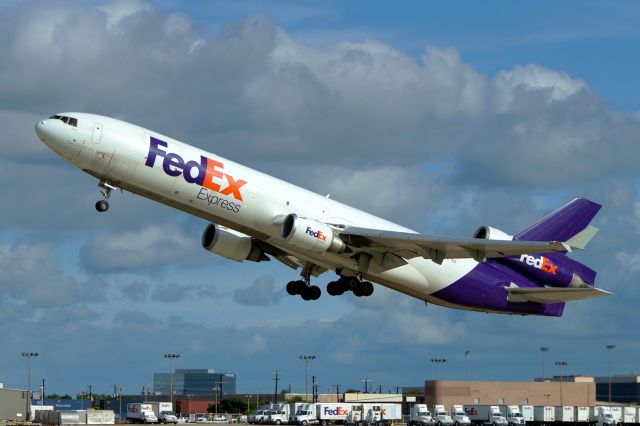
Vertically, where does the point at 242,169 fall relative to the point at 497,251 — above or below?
above

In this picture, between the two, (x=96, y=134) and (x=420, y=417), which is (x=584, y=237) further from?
(x=420, y=417)

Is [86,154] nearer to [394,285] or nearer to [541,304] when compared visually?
[394,285]

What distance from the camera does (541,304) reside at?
7044 centimetres

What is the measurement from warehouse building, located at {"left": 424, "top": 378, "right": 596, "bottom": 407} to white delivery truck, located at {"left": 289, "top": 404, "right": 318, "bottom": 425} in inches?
1448

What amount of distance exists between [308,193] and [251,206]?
4.66m

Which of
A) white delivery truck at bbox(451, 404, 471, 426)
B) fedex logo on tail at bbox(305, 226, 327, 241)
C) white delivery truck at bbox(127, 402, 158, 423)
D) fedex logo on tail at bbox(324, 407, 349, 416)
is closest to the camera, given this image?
fedex logo on tail at bbox(305, 226, 327, 241)

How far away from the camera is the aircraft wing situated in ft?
191

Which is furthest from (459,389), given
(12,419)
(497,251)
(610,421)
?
(497,251)

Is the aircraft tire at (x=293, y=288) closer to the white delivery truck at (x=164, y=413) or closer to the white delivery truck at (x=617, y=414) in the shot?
the white delivery truck at (x=164, y=413)

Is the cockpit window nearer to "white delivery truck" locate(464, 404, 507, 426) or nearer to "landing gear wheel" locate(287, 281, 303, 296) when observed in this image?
"landing gear wheel" locate(287, 281, 303, 296)

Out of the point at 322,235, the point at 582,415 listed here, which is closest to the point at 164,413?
the point at 582,415

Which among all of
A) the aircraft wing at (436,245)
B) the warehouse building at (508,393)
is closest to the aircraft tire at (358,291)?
the aircraft wing at (436,245)

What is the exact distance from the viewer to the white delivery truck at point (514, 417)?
417 feet

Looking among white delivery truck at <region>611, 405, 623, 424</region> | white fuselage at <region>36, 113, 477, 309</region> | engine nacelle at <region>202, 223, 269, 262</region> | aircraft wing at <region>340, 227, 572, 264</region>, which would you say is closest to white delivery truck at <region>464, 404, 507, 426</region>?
white delivery truck at <region>611, 405, 623, 424</region>
